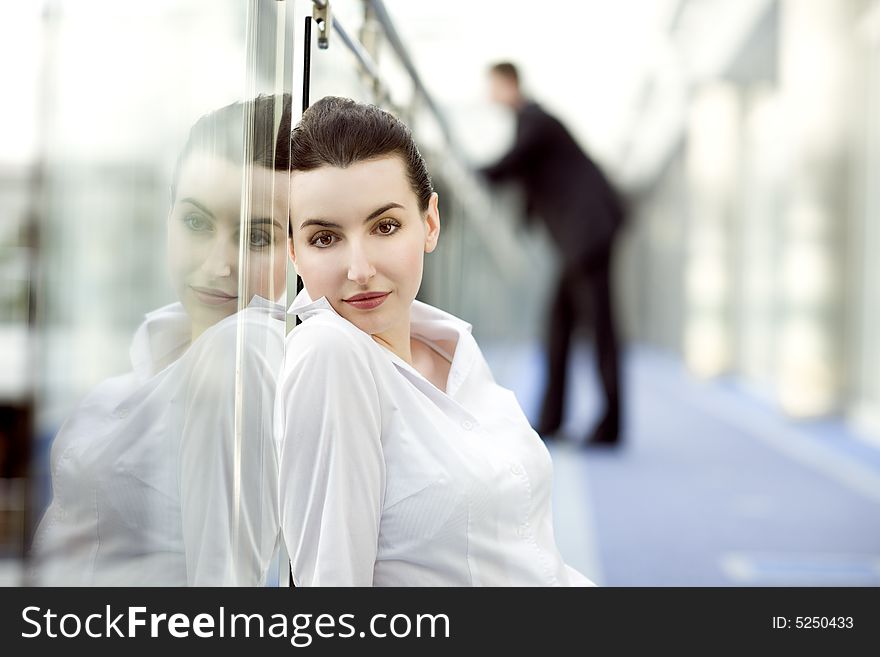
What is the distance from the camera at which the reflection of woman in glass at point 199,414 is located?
0.51m

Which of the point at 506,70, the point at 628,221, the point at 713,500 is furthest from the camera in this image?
the point at 713,500

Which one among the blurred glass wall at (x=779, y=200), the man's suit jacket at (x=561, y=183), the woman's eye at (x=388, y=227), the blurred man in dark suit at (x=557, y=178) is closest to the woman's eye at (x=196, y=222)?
the woman's eye at (x=388, y=227)

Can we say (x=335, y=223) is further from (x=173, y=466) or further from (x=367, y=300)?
(x=173, y=466)

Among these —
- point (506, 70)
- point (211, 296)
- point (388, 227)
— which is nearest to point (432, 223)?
point (388, 227)

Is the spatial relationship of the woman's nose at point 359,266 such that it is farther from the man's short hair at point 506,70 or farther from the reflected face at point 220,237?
the man's short hair at point 506,70

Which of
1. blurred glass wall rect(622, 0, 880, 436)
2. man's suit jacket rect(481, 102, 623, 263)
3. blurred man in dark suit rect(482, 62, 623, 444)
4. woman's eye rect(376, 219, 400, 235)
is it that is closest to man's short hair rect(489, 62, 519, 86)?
blurred man in dark suit rect(482, 62, 623, 444)

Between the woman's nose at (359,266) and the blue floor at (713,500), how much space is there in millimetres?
455

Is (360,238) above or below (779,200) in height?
below

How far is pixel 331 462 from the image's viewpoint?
607mm

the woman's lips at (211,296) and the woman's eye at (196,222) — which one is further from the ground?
the woman's eye at (196,222)

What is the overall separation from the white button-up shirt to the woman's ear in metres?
0.08

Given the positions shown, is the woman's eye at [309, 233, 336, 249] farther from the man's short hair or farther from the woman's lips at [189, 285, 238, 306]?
the man's short hair

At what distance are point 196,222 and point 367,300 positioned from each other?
117 mm
